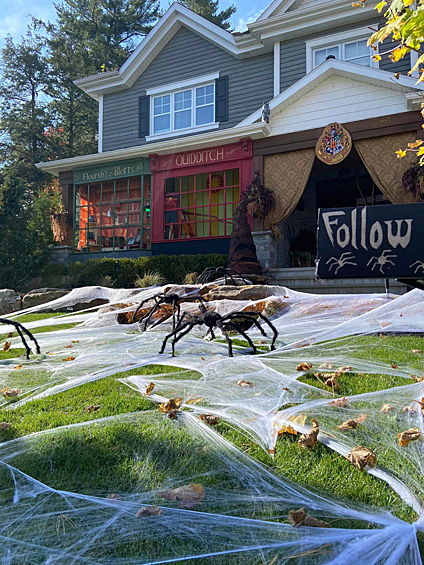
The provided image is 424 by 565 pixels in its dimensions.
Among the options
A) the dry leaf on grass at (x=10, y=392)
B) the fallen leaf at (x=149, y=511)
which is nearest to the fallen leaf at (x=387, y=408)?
the fallen leaf at (x=149, y=511)

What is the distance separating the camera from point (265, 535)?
128 centimetres

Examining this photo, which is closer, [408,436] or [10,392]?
[408,436]

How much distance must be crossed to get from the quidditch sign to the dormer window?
43.5ft

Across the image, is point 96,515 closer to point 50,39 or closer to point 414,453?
point 414,453

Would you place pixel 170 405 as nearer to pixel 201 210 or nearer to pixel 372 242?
pixel 372 242

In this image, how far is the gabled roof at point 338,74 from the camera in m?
10.1

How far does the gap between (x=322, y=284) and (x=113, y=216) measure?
720cm

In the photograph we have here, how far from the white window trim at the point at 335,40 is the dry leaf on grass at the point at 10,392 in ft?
39.9

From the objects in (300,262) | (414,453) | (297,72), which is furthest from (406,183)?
(414,453)

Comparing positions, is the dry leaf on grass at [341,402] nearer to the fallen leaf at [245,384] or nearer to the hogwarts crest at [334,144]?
the fallen leaf at [245,384]

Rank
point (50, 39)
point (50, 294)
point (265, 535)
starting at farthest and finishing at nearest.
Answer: point (50, 39) < point (50, 294) < point (265, 535)

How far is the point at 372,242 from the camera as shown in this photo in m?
1.63

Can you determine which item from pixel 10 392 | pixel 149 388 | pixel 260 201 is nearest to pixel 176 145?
pixel 260 201

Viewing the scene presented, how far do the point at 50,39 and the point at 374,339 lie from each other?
3268 centimetres
